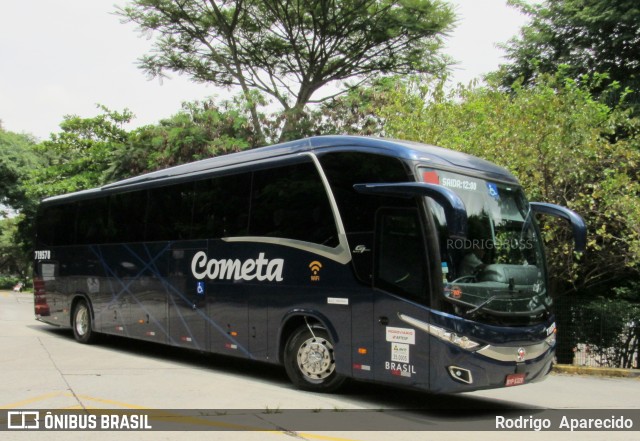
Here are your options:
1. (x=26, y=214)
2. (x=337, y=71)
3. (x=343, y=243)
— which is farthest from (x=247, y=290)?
(x=26, y=214)

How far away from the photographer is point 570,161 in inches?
559

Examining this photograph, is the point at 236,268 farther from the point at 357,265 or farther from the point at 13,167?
the point at 13,167

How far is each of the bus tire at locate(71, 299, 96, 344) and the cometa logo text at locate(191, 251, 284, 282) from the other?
4.75 m

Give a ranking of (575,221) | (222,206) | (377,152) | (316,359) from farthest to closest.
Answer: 1. (222,206)
2. (316,359)
3. (575,221)
4. (377,152)

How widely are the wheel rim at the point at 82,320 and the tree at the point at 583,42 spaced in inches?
513

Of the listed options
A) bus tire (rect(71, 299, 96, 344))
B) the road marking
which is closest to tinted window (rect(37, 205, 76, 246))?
bus tire (rect(71, 299, 96, 344))

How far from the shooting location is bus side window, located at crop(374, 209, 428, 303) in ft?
27.0

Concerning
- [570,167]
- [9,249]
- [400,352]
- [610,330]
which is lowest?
[610,330]

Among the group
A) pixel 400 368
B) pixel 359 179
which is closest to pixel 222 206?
pixel 359 179

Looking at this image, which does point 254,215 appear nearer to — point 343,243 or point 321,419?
point 343,243

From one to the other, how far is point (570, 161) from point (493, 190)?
5898 millimetres

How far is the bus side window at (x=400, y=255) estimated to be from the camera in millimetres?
8227

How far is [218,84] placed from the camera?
29.2 metres

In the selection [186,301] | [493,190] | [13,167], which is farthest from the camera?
[13,167]
